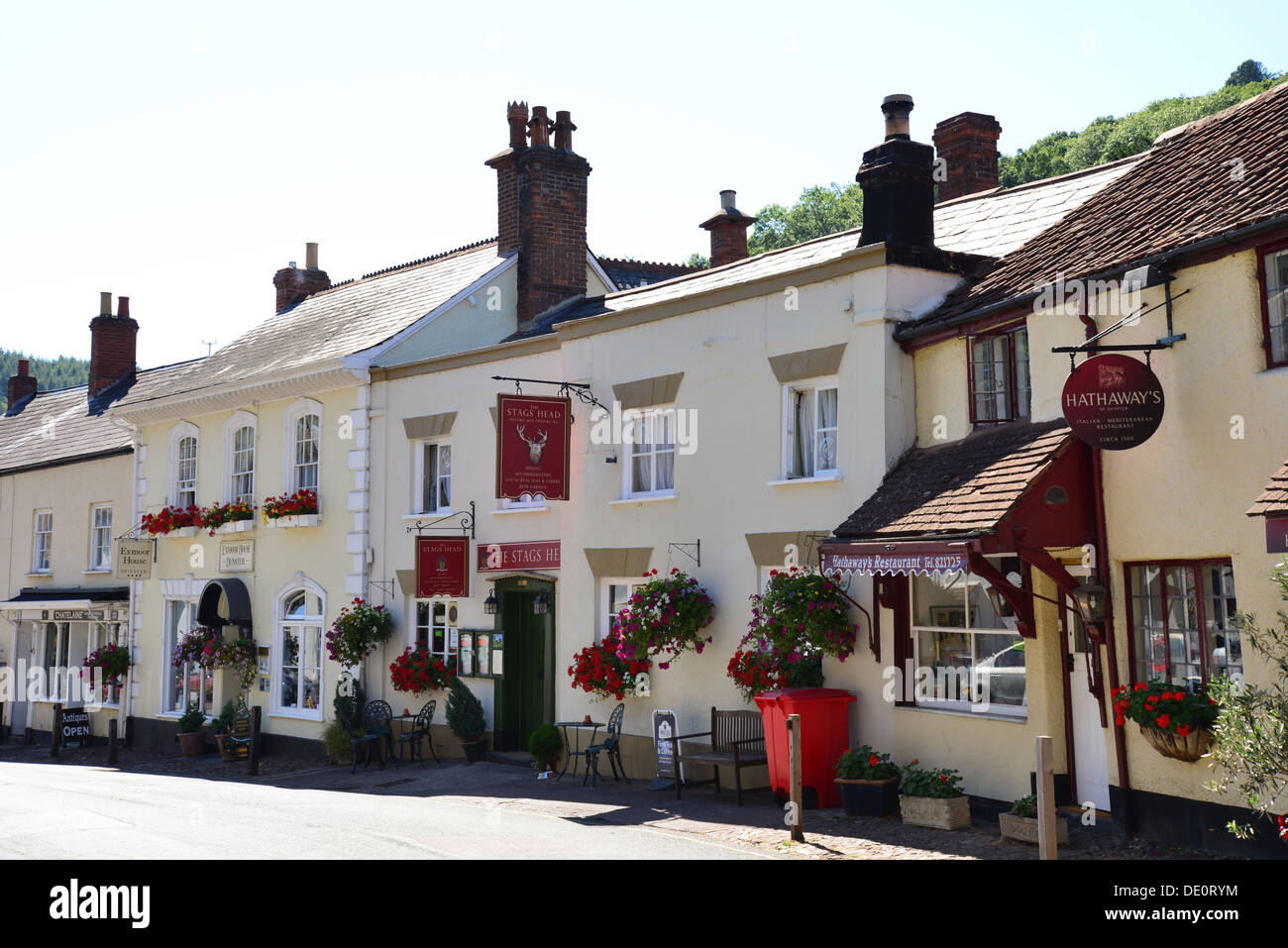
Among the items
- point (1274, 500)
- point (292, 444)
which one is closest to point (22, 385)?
point (292, 444)

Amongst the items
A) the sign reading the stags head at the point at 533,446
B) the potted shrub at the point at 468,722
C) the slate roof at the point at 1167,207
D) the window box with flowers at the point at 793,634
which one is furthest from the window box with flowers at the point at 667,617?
the slate roof at the point at 1167,207

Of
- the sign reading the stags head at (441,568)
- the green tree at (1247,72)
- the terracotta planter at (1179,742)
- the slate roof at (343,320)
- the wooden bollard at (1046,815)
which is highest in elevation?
the green tree at (1247,72)

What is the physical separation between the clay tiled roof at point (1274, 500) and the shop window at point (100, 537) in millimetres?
26599

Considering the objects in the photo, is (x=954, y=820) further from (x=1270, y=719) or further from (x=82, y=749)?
(x=82, y=749)

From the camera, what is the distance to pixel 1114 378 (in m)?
10.8

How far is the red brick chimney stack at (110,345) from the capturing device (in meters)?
34.2

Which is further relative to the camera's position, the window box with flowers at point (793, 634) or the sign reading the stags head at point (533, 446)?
the sign reading the stags head at point (533, 446)

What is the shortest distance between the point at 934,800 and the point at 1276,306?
5521 millimetres

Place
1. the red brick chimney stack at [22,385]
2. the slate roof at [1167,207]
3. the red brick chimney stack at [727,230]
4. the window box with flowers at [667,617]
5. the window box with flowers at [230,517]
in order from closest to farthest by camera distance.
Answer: the slate roof at [1167,207] → the window box with flowers at [667,617] → the red brick chimney stack at [727,230] → the window box with flowers at [230,517] → the red brick chimney stack at [22,385]

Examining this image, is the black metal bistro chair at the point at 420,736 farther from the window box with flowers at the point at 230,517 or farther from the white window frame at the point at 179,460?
the white window frame at the point at 179,460

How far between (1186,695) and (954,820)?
2.72 m

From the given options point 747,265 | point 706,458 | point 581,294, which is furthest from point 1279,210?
point 581,294

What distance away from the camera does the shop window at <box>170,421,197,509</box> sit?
26.4 m

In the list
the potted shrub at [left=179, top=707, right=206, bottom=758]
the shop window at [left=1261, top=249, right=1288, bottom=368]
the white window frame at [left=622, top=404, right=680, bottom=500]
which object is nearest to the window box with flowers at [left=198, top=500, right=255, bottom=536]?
the potted shrub at [left=179, top=707, right=206, bottom=758]
